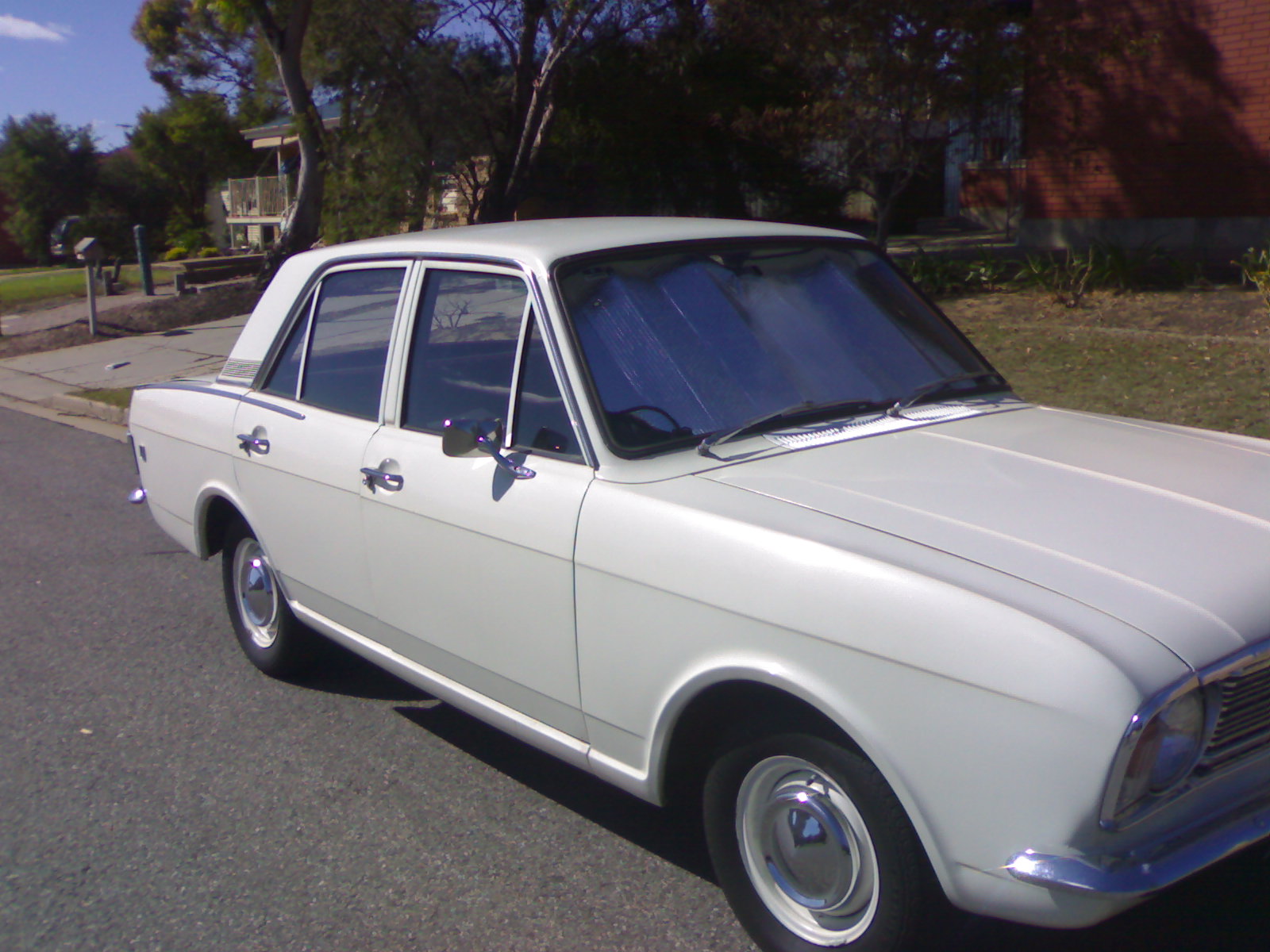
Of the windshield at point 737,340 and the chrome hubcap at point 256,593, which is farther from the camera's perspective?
the chrome hubcap at point 256,593

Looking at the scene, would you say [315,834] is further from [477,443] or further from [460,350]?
[460,350]

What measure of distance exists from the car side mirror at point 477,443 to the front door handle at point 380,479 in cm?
32

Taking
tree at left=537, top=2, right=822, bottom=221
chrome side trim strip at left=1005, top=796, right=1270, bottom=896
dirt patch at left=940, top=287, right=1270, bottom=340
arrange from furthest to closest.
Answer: tree at left=537, top=2, right=822, bottom=221, dirt patch at left=940, top=287, right=1270, bottom=340, chrome side trim strip at left=1005, top=796, right=1270, bottom=896

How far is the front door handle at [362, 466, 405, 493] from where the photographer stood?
371 centimetres

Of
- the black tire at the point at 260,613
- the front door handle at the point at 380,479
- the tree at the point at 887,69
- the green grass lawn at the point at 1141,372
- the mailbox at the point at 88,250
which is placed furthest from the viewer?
the mailbox at the point at 88,250

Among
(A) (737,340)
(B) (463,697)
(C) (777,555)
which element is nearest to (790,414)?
(A) (737,340)

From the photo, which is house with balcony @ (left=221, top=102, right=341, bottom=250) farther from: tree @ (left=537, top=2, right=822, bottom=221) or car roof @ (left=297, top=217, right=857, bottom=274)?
car roof @ (left=297, top=217, right=857, bottom=274)

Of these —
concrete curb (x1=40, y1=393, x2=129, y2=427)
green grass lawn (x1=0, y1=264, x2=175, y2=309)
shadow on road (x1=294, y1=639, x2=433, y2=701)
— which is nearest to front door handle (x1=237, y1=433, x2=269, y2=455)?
shadow on road (x1=294, y1=639, x2=433, y2=701)

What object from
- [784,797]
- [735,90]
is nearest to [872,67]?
[735,90]

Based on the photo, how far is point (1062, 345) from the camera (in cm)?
1026

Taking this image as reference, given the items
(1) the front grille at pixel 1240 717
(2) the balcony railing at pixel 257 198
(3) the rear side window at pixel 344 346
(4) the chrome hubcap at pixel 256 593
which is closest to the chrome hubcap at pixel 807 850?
(1) the front grille at pixel 1240 717

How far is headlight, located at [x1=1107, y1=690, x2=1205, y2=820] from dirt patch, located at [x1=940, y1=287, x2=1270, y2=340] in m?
8.61

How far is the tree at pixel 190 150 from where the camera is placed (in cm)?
4097

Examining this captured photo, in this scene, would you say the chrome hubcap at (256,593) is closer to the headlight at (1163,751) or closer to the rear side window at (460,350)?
the rear side window at (460,350)
